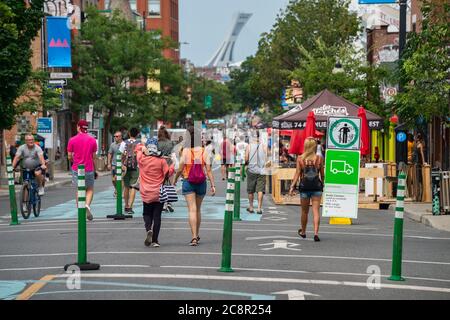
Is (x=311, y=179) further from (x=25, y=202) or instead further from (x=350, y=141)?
(x=25, y=202)

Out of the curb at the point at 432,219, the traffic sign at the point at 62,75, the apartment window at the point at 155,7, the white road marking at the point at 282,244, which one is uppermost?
the apartment window at the point at 155,7

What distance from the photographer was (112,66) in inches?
2862

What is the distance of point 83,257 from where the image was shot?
46.3 ft

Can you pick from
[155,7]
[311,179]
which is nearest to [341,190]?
[311,179]

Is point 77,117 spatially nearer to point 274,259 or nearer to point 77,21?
point 77,21

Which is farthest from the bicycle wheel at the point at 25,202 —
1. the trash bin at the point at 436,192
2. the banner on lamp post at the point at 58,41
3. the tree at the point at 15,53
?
the banner on lamp post at the point at 58,41

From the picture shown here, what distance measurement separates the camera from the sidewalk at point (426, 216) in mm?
23344

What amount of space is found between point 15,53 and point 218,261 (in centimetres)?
2512

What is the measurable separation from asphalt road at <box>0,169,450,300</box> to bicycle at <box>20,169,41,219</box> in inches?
18.3

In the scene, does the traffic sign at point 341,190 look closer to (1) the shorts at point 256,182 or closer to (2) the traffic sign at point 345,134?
(2) the traffic sign at point 345,134

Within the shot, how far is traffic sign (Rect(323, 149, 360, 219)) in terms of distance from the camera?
69.4 ft

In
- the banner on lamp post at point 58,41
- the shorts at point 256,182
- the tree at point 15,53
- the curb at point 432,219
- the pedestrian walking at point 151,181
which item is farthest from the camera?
the banner on lamp post at point 58,41

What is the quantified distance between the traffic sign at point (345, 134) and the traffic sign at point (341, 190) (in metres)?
0.49
